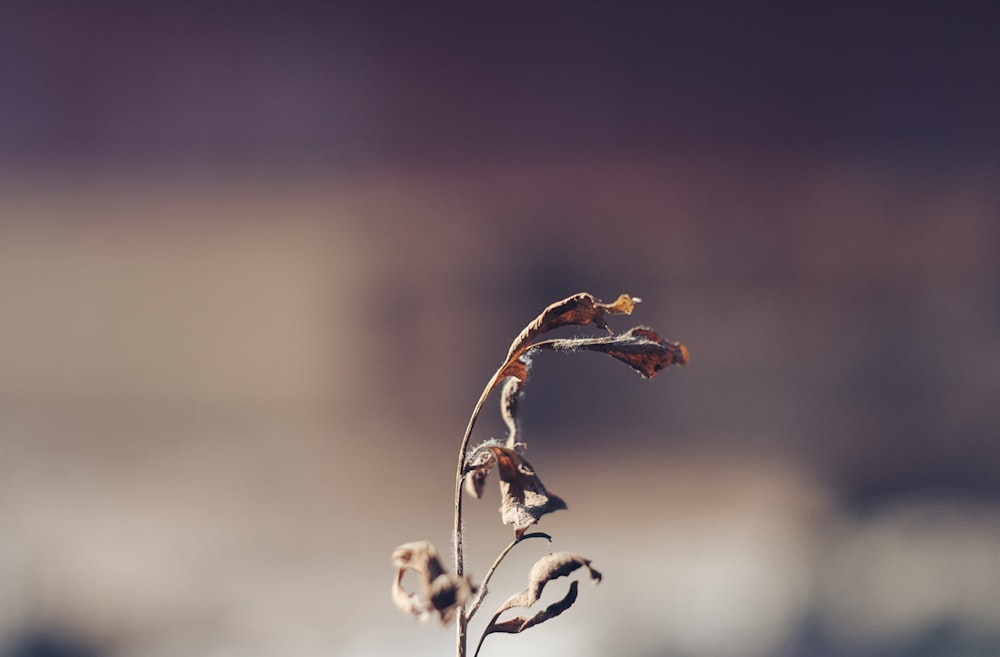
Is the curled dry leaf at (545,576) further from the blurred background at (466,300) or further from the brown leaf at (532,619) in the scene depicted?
the blurred background at (466,300)

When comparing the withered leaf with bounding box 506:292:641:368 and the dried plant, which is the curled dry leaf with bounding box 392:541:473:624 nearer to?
the dried plant

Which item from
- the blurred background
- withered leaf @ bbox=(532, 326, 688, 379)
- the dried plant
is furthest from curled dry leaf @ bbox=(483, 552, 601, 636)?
the blurred background

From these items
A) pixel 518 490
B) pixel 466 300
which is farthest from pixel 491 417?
pixel 518 490

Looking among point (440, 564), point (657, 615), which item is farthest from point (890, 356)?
point (440, 564)

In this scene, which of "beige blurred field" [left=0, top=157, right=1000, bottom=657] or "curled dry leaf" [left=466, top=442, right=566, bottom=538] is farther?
"beige blurred field" [left=0, top=157, right=1000, bottom=657]

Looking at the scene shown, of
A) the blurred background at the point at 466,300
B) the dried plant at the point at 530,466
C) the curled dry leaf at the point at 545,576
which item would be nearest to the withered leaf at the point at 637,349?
the dried plant at the point at 530,466

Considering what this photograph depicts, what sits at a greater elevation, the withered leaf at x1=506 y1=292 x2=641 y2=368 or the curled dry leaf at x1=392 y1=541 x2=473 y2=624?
the withered leaf at x1=506 y1=292 x2=641 y2=368
